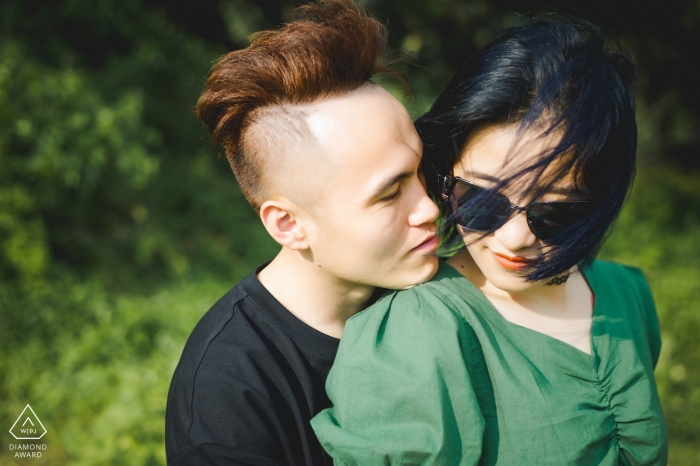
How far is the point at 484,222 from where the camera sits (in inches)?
67.9

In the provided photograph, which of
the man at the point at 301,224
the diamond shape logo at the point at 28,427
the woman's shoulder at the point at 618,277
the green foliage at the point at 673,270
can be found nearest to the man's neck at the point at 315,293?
the man at the point at 301,224

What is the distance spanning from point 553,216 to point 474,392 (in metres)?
0.55

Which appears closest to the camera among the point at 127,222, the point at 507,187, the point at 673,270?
the point at 507,187

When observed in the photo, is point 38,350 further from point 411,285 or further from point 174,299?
point 411,285

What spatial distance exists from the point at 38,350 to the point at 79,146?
1674 millimetres

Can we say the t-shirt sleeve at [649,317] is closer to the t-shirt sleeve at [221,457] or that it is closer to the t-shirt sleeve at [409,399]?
the t-shirt sleeve at [409,399]

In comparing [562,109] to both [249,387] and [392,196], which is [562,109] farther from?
[249,387]

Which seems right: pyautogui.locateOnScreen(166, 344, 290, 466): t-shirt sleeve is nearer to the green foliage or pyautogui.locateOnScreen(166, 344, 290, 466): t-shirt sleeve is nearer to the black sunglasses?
the black sunglasses

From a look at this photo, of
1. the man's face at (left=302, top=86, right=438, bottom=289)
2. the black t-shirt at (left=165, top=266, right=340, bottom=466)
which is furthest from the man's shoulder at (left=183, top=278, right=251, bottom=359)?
the man's face at (left=302, top=86, right=438, bottom=289)

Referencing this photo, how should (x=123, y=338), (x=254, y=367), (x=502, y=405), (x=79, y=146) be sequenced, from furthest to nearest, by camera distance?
(x=79, y=146), (x=123, y=338), (x=254, y=367), (x=502, y=405)

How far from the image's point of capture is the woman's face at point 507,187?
1637 mm

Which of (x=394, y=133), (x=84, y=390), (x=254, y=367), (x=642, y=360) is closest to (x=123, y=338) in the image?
(x=84, y=390)

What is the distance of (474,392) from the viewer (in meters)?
1.61

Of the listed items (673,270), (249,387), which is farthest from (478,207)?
(673,270)
